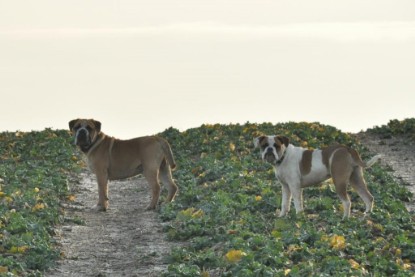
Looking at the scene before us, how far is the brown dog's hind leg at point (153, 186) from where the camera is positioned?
63.7ft

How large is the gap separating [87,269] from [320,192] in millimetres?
7605

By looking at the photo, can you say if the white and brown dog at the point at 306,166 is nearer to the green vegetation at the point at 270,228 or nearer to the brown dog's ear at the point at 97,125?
the green vegetation at the point at 270,228

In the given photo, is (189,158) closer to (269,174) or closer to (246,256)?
(269,174)

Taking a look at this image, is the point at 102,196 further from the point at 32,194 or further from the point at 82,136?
the point at 32,194

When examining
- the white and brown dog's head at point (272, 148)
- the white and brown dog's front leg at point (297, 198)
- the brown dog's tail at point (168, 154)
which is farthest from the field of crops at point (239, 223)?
the white and brown dog's head at point (272, 148)

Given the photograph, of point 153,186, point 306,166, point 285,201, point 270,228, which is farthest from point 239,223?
point 153,186

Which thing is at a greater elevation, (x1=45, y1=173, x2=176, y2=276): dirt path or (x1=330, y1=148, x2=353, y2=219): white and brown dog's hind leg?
(x1=330, y1=148, x2=353, y2=219): white and brown dog's hind leg

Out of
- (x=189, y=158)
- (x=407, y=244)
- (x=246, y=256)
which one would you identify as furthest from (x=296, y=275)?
(x=189, y=158)

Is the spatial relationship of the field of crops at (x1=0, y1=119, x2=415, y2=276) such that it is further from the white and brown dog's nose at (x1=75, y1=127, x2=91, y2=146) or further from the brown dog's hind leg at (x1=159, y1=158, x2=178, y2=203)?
the white and brown dog's nose at (x1=75, y1=127, x2=91, y2=146)

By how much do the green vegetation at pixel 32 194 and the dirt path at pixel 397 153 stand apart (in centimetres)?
894

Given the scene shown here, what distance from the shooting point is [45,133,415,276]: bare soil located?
540 inches

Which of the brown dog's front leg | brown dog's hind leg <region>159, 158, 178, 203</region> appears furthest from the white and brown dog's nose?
brown dog's hind leg <region>159, 158, 178, 203</region>

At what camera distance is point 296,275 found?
11.9m

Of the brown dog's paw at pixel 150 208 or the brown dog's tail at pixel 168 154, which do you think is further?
the brown dog's tail at pixel 168 154
